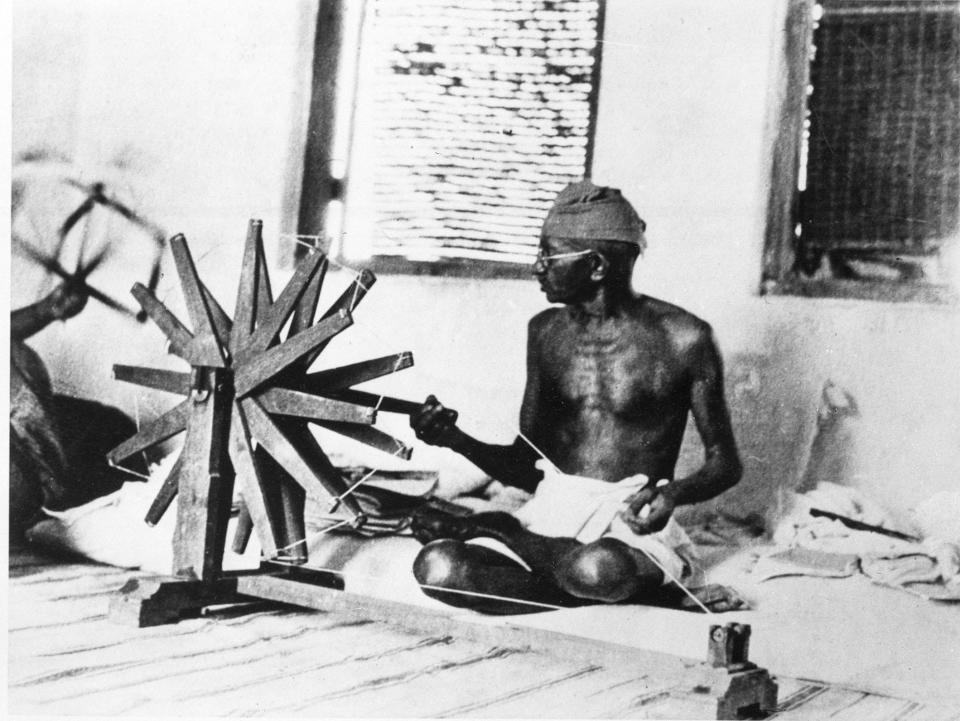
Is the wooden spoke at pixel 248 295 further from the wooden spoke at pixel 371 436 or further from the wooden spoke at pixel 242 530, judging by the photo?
the wooden spoke at pixel 242 530

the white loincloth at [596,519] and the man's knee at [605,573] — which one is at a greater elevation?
the white loincloth at [596,519]

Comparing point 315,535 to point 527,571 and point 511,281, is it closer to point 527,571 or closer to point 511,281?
point 527,571

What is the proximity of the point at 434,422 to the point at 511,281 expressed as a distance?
548mm

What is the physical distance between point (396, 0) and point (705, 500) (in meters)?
1.64

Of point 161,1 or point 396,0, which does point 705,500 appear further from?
point 161,1

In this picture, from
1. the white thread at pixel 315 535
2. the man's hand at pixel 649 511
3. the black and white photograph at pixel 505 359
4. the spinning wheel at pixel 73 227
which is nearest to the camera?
the black and white photograph at pixel 505 359

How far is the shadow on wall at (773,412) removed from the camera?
284cm

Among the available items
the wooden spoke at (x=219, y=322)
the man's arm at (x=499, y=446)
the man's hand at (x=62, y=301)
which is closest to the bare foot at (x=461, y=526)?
the man's arm at (x=499, y=446)

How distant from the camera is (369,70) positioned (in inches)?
125

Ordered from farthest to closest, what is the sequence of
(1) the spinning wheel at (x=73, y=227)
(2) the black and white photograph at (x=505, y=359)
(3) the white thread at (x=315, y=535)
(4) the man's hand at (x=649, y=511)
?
(1) the spinning wheel at (x=73, y=227) < (3) the white thread at (x=315, y=535) < (4) the man's hand at (x=649, y=511) < (2) the black and white photograph at (x=505, y=359)

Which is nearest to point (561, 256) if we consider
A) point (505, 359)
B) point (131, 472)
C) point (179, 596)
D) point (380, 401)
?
point (505, 359)

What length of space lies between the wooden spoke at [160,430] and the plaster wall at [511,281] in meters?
0.54

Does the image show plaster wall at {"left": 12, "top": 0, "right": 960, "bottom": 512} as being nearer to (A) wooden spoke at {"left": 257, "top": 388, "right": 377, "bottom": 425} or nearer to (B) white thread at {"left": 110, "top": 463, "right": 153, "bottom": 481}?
(B) white thread at {"left": 110, "top": 463, "right": 153, "bottom": 481}

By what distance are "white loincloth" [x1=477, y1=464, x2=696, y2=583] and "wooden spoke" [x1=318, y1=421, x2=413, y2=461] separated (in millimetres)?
382
